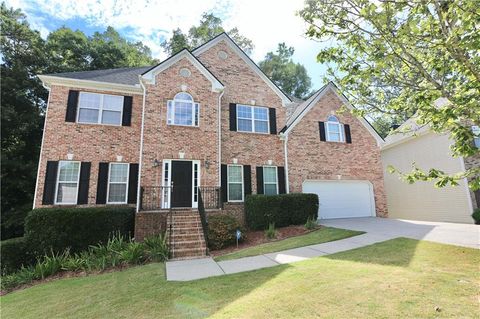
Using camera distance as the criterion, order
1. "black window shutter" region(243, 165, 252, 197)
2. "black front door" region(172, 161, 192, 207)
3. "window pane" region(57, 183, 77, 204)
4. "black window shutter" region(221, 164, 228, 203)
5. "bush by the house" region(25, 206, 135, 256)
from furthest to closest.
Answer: "black window shutter" region(243, 165, 252, 197) → "black window shutter" region(221, 164, 228, 203) → "black front door" region(172, 161, 192, 207) → "window pane" region(57, 183, 77, 204) → "bush by the house" region(25, 206, 135, 256)

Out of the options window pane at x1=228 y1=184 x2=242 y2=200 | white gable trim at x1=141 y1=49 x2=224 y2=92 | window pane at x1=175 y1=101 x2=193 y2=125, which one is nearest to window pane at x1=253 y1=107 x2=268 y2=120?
white gable trim at x1=141 y1=49 x2=224 y2=92

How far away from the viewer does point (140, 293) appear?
16.8ft

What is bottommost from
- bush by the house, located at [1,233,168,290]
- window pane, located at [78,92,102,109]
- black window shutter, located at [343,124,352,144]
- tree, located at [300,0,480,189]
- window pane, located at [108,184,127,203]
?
bush by the house, located at [1,233,168,290]

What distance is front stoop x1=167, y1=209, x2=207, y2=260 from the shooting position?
8.22m

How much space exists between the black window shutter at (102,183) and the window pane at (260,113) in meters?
8.06

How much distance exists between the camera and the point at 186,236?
9086 mm

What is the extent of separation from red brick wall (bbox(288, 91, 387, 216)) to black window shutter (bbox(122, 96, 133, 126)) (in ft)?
27.9

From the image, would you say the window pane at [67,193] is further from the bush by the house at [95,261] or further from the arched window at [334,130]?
the arched window at [334,130]

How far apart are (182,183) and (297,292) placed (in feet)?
26.5

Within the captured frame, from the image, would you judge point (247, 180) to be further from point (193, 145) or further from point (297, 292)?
point (297, 292)

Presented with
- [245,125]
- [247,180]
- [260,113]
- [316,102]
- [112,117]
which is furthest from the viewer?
[316,102]

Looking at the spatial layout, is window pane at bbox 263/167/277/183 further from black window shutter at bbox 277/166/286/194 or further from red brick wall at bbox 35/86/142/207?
red brick wall at bbox 35/86/142/207

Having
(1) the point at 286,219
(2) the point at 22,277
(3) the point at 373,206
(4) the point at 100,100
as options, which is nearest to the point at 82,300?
(2) the point at 22,277

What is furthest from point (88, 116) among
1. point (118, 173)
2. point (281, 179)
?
point (281, 179)
